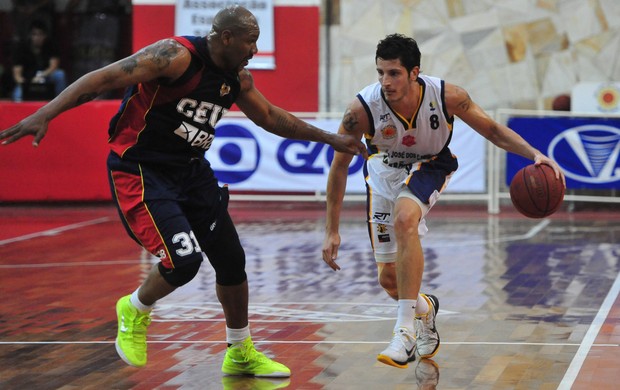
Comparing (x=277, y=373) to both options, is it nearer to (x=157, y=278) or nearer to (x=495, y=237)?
(x=157, y=278)

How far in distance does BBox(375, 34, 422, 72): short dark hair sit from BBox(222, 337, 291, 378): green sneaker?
1923 millimetres

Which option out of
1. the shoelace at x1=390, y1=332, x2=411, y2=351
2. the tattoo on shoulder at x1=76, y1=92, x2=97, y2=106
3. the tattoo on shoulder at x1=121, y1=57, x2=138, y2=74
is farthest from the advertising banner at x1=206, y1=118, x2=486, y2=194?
the tattoo on shoulder at x1=76, y1=92, x2=97, y2=106

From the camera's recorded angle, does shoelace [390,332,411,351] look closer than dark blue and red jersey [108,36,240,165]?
No

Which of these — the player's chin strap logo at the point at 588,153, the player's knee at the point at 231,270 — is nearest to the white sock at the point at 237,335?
the player's knee at the point at 231,270

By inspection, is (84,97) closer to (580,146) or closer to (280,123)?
(280,123)

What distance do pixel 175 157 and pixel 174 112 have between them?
0.28m

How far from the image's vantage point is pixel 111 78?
19.1 ft

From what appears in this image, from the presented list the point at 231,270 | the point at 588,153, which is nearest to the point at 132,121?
the point at 231,270

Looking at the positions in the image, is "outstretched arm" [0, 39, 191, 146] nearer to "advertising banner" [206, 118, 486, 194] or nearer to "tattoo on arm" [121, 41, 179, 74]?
"tattoo on arm" [121, 41, 179, 74]

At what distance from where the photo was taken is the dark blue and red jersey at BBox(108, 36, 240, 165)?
616 centimetres

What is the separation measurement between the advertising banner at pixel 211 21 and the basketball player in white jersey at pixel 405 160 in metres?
10.9

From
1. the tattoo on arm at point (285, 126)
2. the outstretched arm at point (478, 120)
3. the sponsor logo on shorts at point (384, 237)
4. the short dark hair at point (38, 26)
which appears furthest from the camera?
Answer: the short dark hair at point (38, 26)

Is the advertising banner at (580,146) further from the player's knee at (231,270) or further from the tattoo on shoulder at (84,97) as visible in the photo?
the tattoo on shoulder at (84,97)

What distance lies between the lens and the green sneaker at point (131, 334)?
6.25 metres
